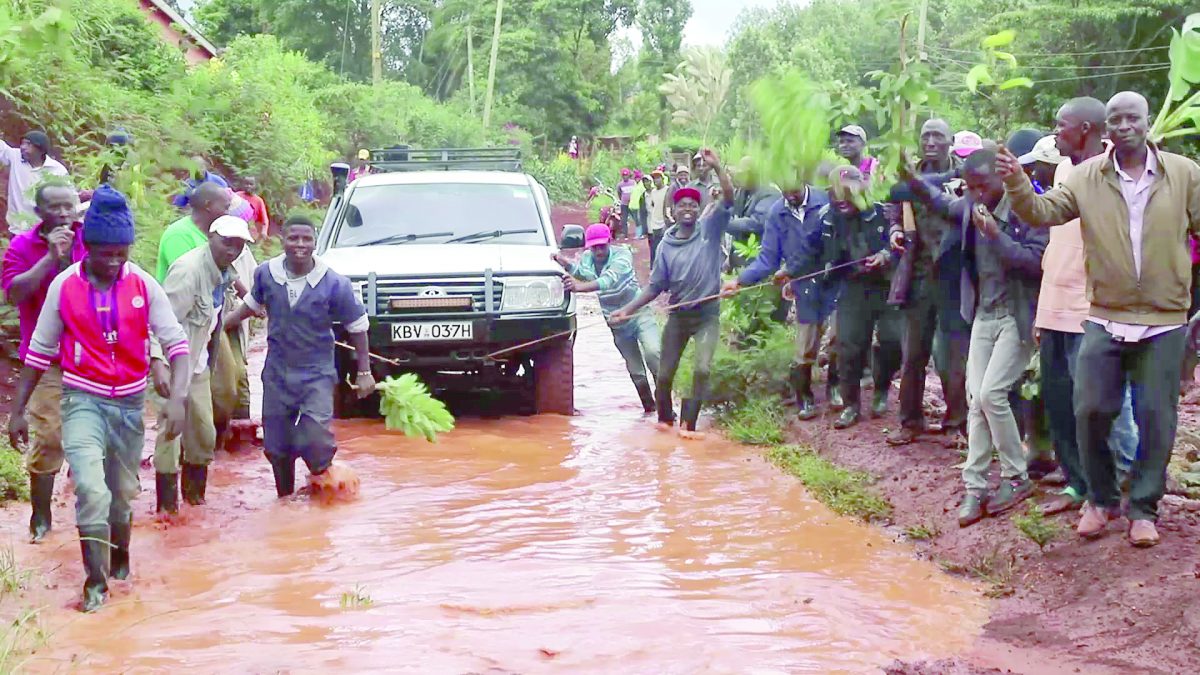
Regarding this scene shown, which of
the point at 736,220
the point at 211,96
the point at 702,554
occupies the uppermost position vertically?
the point at 211,96

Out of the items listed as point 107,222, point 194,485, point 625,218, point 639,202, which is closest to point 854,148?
point 194,485

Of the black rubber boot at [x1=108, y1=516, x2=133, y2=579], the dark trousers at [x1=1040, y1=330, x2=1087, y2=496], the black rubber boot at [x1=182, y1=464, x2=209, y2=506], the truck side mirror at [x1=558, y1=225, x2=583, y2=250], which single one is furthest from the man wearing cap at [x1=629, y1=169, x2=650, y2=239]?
the black rubber boot at [x1=108, y1=516, x2=133, y2=579]

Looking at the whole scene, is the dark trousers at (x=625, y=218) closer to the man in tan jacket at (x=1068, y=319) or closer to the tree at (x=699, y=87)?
the tree at (x=699, y=87)

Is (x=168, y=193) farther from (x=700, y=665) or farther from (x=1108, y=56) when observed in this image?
Result: (x=1108, y=56)

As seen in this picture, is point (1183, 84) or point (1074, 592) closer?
point (1074, 592)

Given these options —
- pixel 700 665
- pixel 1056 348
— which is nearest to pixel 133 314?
pixel 700 665

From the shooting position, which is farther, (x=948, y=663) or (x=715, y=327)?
(x=715, y=327)

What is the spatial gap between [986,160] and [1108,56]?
21643 millimetres

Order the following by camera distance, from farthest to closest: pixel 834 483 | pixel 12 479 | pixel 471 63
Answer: pixel 471 63
pixel 834 483
pixel 12 479

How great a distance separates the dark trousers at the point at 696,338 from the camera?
9875mm

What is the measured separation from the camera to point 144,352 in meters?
5.96

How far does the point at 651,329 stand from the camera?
1079 centimetres

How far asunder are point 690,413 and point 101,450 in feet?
17.5

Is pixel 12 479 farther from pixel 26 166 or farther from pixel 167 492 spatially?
pixel 26 166
